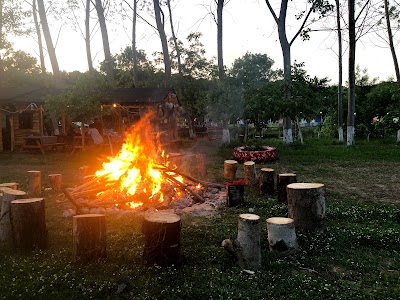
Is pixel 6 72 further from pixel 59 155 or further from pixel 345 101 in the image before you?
pixel 345 101

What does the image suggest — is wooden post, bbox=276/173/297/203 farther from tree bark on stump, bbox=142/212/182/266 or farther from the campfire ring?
the campfire ring

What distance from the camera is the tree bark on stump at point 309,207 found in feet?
21.2

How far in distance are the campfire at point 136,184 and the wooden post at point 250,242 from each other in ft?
11.2

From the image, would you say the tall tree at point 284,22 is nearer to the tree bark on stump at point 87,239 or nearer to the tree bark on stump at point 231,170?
the tree bark on stump at point 231,170

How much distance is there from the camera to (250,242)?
205 inches

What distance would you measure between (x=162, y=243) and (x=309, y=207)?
303 centimetres

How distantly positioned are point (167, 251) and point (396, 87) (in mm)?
22717

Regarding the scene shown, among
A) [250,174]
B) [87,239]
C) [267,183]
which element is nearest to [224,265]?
[87,239]

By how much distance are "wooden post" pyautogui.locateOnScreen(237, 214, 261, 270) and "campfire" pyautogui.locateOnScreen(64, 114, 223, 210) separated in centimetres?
341

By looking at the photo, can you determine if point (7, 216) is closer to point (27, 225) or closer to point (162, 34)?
point (27, 225)

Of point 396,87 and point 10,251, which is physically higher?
point 396,87

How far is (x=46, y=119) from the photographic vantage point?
29.4m

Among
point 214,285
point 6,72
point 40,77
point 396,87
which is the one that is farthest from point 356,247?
point 6,72

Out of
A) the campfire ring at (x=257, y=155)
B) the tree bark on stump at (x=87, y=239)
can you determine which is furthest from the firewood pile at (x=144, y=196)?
the campfire ring at (x=257, y=155)
